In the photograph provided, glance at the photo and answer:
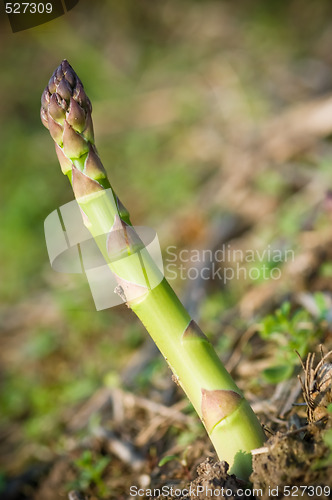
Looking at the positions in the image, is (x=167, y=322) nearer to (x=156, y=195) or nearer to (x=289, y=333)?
(x=289, y=333)

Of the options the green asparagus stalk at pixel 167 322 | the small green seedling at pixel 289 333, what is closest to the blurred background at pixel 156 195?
the small green seedling at pixel 289 333

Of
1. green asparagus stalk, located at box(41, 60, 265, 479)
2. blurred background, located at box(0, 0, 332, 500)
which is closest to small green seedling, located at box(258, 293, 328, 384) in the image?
blurred background, located at box(0, 0, 332, 500)

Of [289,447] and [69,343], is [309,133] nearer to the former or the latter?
[69,343]

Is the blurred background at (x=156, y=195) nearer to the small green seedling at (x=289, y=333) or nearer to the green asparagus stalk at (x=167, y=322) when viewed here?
the small green seedling at (x=289, y=333)

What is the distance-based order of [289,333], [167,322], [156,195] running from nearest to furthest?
Result: [167,322]
[289,333]
[156,195]

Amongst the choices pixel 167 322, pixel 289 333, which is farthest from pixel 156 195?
pixel 167 322

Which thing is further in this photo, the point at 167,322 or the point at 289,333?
the point at 289,333
